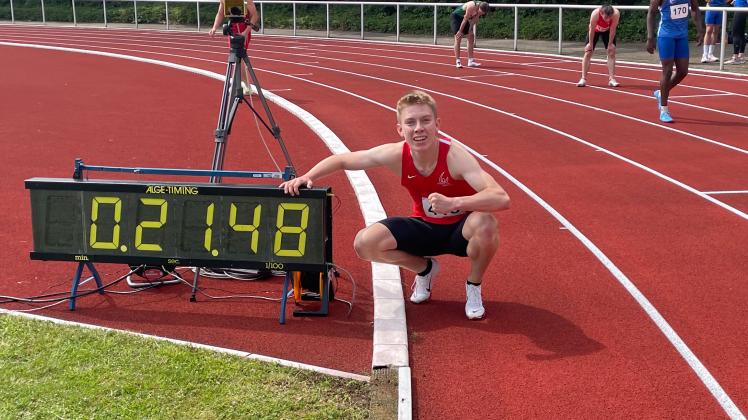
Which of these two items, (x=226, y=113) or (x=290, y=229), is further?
(x=226, y=113)

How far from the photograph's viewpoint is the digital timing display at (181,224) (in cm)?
579

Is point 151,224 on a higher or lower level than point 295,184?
lower

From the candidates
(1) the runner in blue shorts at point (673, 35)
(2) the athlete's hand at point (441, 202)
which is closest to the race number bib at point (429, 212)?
(2) the athlete's hand at point (441, 202)

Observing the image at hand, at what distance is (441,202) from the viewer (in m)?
5.18

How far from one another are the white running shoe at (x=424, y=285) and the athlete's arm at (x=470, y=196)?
0.69 meters

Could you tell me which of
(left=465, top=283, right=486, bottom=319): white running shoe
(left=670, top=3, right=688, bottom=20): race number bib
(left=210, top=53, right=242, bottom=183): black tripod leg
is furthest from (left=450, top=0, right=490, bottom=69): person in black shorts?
(left=465, top=283, right=486, bottom=319): white running shoe

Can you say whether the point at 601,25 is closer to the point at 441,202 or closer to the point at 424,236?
the point at 424,236

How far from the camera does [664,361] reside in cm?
502

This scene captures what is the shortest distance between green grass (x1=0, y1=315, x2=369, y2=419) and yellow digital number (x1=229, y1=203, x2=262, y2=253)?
37.5 inches

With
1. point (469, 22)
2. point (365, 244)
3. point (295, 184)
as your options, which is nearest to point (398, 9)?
point (469, 22)

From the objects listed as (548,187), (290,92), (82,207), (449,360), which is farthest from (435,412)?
(290,92)

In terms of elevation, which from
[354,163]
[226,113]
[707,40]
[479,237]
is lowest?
[479,237]

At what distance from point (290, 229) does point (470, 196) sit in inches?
44.3

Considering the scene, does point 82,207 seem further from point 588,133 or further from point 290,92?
point 290,92
